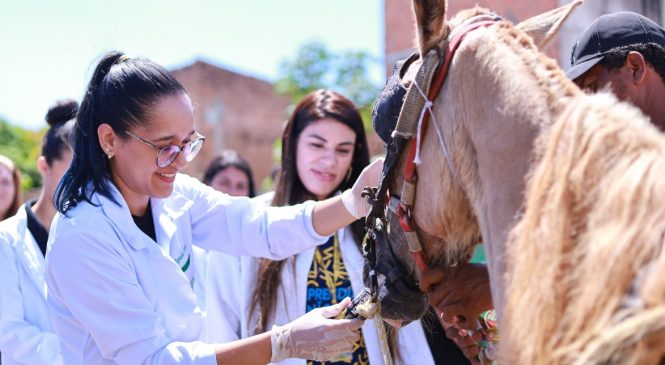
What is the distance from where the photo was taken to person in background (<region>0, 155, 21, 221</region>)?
454 cm

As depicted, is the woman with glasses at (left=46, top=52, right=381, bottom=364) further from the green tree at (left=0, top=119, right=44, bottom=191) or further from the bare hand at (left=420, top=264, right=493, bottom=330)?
the green tree at (left=0, top=119, right=44, bottom=191)

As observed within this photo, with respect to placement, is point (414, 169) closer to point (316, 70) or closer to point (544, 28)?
point (544, 28)

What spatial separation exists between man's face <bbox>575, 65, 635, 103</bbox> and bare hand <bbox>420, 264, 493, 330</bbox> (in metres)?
0.68

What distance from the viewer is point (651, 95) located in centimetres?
190

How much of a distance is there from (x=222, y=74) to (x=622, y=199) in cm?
2115

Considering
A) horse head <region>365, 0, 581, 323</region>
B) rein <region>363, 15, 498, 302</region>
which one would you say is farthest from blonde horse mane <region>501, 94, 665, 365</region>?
rein <region>363, 15, 498, 302</region>

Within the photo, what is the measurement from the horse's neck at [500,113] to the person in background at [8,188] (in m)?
4.16

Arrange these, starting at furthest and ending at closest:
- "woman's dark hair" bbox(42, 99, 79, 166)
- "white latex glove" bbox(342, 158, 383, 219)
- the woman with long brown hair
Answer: "woman's dark hair" bbox(42, 99, 79, 166)
the woman with long brown hair
"white latex glove" bbox(342, 158, 383, 219)

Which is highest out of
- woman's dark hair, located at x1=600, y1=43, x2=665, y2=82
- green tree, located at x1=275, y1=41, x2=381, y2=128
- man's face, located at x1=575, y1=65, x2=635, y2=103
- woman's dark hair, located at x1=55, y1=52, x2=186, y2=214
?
woman's dark hair, located at x1=600, y1=43, x2=665, y2=82

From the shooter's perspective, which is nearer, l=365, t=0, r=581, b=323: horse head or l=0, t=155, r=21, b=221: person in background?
l=365, t=0, r=581, b=323: horse head

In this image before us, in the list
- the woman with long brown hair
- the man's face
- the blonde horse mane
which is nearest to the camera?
the blonde horse mane

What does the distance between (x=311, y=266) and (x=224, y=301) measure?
1.85 ft

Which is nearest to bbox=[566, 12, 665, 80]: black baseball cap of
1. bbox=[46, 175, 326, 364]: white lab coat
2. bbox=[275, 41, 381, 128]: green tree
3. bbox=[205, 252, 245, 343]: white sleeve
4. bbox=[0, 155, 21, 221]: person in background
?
bbox=[46, 175, 326, 364]: white lab coat

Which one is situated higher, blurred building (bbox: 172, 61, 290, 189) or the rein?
the rein
